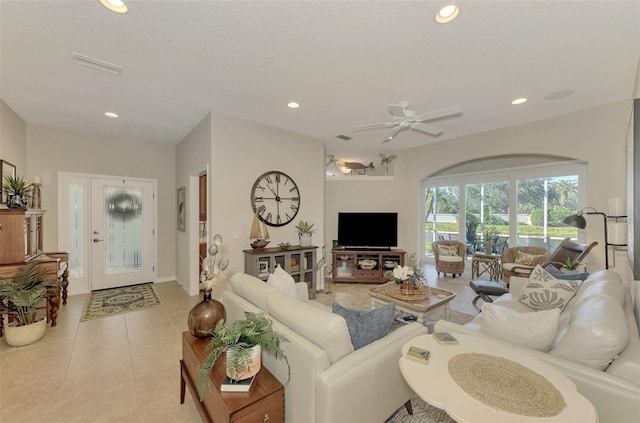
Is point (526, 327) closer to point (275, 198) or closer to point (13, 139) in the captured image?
point (275, 198)

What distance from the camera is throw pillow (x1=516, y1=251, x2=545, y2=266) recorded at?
4617 mm

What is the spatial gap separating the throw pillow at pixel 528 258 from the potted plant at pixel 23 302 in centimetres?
701

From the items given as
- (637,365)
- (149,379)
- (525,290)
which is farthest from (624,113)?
(149,379)

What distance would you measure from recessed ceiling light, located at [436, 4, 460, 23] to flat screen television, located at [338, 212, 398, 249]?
4097 millimetres

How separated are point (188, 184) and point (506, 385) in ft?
16.1

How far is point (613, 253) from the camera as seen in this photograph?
3508 millimetres

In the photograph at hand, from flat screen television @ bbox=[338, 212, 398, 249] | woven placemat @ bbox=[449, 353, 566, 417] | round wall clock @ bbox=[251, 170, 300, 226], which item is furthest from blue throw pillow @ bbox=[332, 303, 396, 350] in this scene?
flat screen television @ bbox=[338, 212, 398, 249]

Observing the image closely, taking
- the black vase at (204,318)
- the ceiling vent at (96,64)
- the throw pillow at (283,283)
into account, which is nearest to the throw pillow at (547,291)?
the throw pillow at (283,283)

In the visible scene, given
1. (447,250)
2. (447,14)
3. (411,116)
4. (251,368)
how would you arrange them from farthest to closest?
1. (447,250)
2. (411,116)
3. (447,14)
4. (251,368)

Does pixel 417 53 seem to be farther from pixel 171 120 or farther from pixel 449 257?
pixel 449 257

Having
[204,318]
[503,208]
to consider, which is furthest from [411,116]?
[503,208]

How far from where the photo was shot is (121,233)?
16.3ft

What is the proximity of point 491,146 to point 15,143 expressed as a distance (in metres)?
7.54

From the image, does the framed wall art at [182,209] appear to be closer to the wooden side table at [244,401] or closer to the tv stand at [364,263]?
the tv stand at [364,263]
